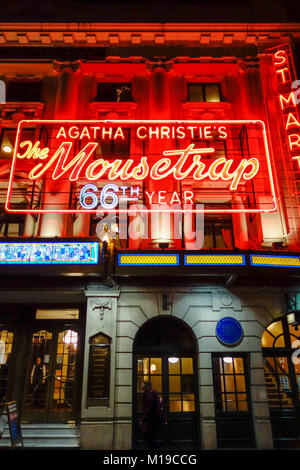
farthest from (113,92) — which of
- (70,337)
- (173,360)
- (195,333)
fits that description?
(173,360)

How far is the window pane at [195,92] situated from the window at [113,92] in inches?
107

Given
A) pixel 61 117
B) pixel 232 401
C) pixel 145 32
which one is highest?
pixel 145 32

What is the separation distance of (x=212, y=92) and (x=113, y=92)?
4.40 meters

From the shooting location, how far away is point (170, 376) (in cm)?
1016

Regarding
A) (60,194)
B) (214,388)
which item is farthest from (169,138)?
(214,388)

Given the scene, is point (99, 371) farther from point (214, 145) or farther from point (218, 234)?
point (214, 145)

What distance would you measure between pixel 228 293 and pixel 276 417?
155 inches

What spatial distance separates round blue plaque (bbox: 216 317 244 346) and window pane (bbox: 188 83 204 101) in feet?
31.1

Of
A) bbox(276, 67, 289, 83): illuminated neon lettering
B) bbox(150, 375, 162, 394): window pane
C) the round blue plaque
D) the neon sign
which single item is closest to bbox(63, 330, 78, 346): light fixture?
bbox(150, 375, 162, 394): window pane

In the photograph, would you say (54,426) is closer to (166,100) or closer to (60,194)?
(60,194)

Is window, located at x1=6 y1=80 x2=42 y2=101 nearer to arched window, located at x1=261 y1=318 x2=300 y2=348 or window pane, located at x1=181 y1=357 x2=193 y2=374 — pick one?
window pane, located at x1=181 y1=357 x2=193 y2=374

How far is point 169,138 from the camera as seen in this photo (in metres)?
12.1

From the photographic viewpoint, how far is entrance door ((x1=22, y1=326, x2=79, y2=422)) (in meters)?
10.6

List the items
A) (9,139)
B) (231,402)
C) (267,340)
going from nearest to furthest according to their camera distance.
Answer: (231,402), (267,340), (9,139)
